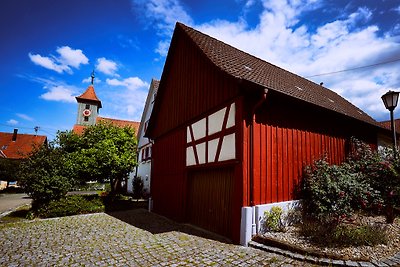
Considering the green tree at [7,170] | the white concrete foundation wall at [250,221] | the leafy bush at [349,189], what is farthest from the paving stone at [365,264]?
the green tree at [7,170]

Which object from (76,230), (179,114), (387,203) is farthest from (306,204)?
(76,230)

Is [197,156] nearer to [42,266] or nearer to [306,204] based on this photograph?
[306,204]

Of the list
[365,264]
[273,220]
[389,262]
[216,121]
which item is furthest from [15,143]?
[389,262]

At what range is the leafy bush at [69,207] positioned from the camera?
11500 millimetres

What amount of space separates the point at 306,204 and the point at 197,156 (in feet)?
12.8

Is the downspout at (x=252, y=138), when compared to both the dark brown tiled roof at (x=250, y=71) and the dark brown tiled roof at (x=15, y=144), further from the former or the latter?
the dark brown tiled roof at (x=15, y=144)

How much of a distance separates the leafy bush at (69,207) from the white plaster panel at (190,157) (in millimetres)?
6570

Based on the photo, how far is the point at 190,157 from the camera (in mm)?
9609

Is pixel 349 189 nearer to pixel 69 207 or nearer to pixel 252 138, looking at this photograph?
pixel 252 138

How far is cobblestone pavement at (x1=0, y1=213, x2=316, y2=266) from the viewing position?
5.23 m

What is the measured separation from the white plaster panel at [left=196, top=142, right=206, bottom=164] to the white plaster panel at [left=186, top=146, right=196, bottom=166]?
42 cm

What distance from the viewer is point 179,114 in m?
11.0

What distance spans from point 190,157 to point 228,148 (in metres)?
2.67

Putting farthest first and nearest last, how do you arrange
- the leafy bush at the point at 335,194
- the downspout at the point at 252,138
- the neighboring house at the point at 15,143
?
the neighboring house at the point at 15,143 → the downspout at the point at 252,138 → the leafy bush at the point at 335,194
